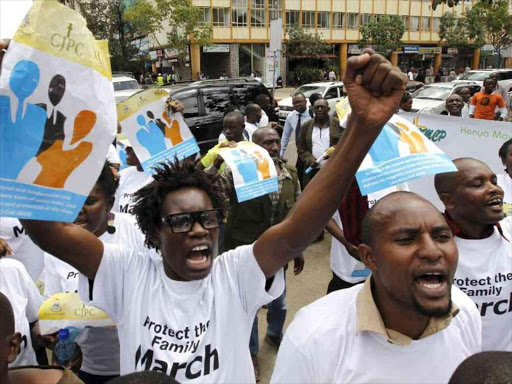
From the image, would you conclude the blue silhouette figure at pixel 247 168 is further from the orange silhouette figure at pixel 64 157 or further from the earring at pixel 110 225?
the orange silhouette figure at pixel 64 157

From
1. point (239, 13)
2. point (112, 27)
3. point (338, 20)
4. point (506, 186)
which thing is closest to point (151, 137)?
point (506, 186)

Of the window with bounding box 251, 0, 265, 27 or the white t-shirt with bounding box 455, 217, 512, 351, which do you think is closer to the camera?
the white t-shirt with bounding box 455, 217, 512, 351

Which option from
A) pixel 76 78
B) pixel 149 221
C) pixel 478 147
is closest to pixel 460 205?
pixel 149 221

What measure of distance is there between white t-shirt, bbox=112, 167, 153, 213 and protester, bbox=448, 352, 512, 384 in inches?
110

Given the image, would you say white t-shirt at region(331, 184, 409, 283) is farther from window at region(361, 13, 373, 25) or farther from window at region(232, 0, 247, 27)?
window at region(361, 13, 373, 25)

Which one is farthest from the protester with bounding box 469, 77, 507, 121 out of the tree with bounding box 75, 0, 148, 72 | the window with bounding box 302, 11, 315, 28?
the window with bounding box 302, 11, 315, 28

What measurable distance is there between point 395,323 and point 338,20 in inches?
1846

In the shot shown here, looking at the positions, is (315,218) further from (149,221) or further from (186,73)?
(186,73)

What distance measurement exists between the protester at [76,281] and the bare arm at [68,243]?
24.7 inches

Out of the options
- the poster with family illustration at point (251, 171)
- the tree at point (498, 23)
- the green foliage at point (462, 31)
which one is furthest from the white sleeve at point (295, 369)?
the green foliage at point (462, 31)

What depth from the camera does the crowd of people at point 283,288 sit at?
1478mm

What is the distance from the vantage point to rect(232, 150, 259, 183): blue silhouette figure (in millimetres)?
3309

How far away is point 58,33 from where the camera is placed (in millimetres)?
1378

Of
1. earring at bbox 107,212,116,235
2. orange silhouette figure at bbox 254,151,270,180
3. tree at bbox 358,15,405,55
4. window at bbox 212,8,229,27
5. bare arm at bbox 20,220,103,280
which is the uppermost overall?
window at bbox 212,8,229,27
